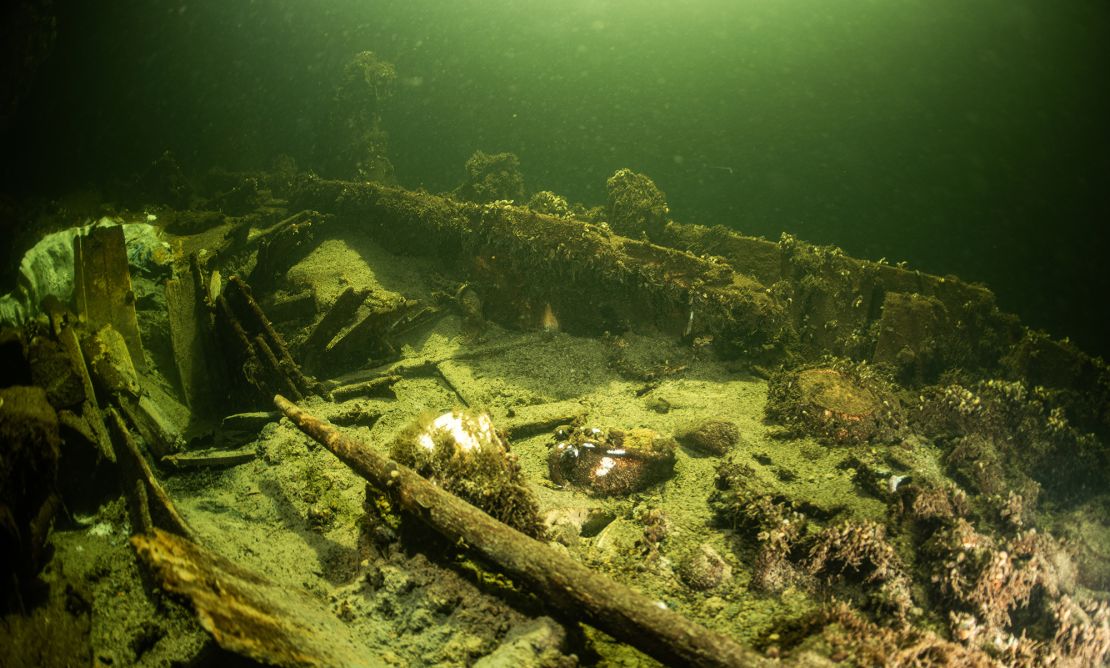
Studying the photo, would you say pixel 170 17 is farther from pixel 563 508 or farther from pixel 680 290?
pixel 563 508

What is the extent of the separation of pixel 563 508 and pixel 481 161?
1012 centimetres

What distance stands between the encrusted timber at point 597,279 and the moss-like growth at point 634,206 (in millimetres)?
1273

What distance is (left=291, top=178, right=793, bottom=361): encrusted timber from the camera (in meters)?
7.41

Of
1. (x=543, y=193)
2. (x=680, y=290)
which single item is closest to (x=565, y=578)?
(x=680, y=290)

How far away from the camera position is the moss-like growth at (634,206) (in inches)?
346

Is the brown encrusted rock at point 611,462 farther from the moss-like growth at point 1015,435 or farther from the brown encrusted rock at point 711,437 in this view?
the moss-like growth at point 1015,435

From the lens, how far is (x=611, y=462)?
4.71m

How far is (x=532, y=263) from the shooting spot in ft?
25.8

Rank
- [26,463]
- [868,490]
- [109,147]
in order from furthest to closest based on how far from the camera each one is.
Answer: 1. [109,147]
2. [868,490]
3. [26,463]

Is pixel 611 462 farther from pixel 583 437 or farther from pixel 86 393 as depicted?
pixel 86 393

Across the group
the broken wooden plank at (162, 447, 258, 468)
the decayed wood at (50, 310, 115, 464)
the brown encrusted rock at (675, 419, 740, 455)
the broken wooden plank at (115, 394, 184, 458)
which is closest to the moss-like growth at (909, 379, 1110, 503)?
the brown encrusted rock at (675, 419, 740, 455)

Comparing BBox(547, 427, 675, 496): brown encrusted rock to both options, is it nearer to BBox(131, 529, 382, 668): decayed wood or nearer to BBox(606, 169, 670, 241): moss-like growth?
BBox(131, 529, 382, 668): decayed wood

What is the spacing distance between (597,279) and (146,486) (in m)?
6.25

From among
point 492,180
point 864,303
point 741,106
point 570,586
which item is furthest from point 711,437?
point 741,106
